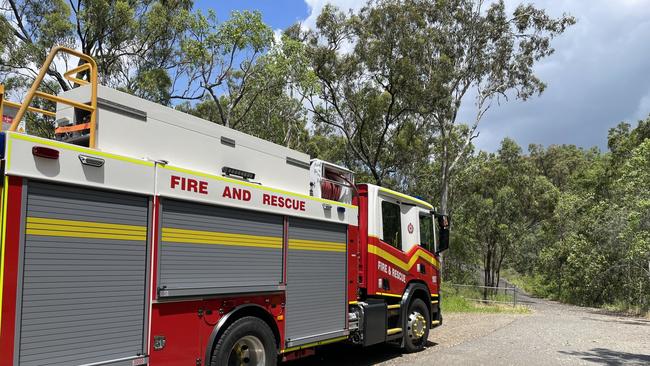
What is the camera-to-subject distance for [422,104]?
74.7ft

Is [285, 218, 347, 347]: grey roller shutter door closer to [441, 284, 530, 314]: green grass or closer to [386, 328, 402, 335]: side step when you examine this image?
[386, 328, 402, 335]: side step

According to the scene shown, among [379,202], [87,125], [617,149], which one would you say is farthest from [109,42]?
[617,149]

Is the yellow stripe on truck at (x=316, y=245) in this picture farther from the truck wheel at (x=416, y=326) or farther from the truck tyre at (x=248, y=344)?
the truck wheel at (x=416, y=326)

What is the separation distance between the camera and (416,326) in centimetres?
982

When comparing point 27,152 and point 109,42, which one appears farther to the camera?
point 109,42

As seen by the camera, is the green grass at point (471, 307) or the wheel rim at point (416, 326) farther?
the green grass at point (471, 307)

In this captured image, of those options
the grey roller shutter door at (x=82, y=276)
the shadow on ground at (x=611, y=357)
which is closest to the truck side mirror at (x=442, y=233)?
the shadow on ground at (x=611, y=357)

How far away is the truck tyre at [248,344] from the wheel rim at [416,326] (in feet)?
13.4

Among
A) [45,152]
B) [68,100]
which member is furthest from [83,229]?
[68,100]

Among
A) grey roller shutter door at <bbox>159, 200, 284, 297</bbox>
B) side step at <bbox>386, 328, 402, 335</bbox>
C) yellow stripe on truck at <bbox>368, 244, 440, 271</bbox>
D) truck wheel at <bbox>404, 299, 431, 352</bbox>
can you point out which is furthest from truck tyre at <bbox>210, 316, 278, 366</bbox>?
truck wheel at <bbox>404, 299, 431, 352</bbox>

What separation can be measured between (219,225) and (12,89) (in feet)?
47.0

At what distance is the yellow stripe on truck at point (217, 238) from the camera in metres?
5.19

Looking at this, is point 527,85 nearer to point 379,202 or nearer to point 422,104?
point 422,104

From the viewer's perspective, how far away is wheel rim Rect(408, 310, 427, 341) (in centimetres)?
972
